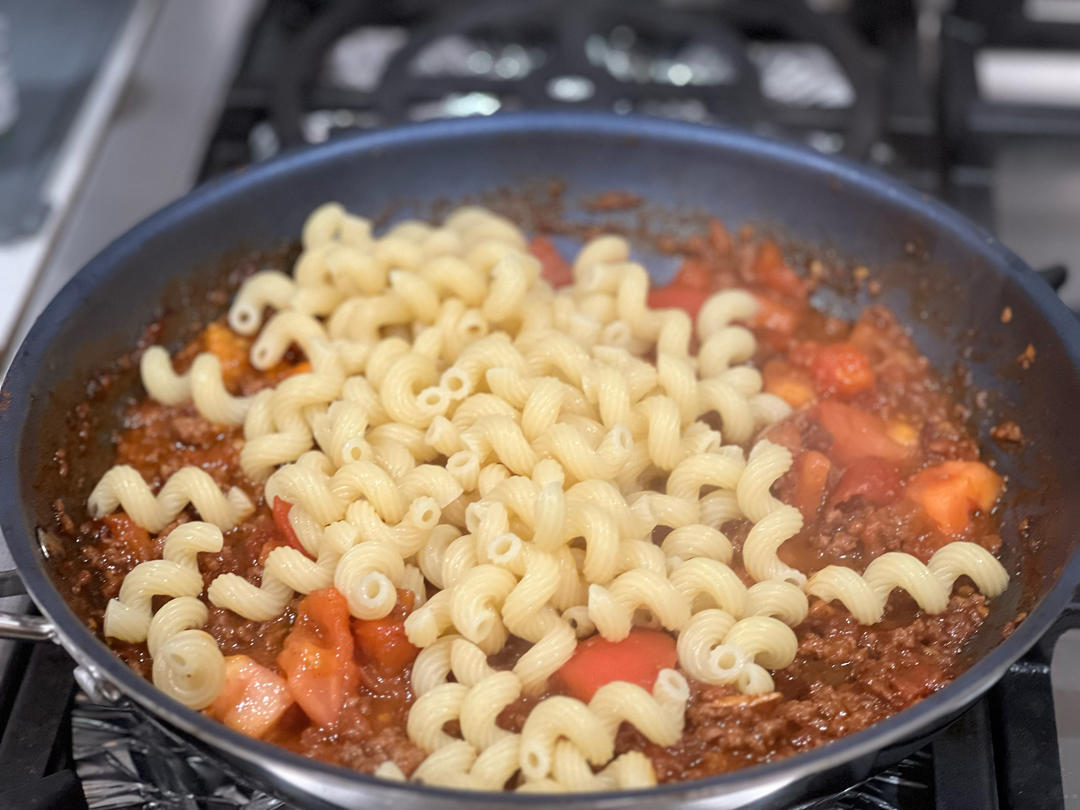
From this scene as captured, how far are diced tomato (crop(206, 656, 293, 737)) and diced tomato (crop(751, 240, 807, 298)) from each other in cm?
110

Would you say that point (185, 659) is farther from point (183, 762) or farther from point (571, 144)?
point (571, 144)

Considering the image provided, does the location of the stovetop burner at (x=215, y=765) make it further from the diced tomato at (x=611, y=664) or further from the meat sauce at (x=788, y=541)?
the diced tomato at (x=611, y=664)

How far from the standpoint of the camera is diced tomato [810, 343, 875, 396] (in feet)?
5.90

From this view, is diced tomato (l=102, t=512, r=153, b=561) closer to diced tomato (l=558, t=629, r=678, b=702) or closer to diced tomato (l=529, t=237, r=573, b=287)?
diced tomato (l=558, t=629, r=678, b=702)

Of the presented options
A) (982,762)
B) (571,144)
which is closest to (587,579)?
(982,762)

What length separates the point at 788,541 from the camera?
62.4 inches

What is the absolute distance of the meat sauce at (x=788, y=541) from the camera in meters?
1.35

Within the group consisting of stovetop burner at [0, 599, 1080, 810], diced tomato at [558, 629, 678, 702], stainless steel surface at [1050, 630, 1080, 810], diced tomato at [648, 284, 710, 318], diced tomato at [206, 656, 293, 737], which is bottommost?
stainless steel surface at [1050, 630, 1080, 810]

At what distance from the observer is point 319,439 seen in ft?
5.33

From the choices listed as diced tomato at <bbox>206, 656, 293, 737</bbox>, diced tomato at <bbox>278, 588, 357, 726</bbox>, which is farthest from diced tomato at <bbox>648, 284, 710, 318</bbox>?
diced tomato at <bbox>206, 656, 293, 737</bbox>

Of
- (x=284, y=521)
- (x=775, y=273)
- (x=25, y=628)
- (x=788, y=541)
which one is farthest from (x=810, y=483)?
(x=25, y=628)

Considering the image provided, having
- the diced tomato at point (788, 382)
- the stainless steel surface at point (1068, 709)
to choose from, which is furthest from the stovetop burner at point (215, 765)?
the diced tomato at point (788, 382)

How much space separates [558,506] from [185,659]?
47cm

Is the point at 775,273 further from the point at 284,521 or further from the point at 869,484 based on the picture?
the point at 284,521
